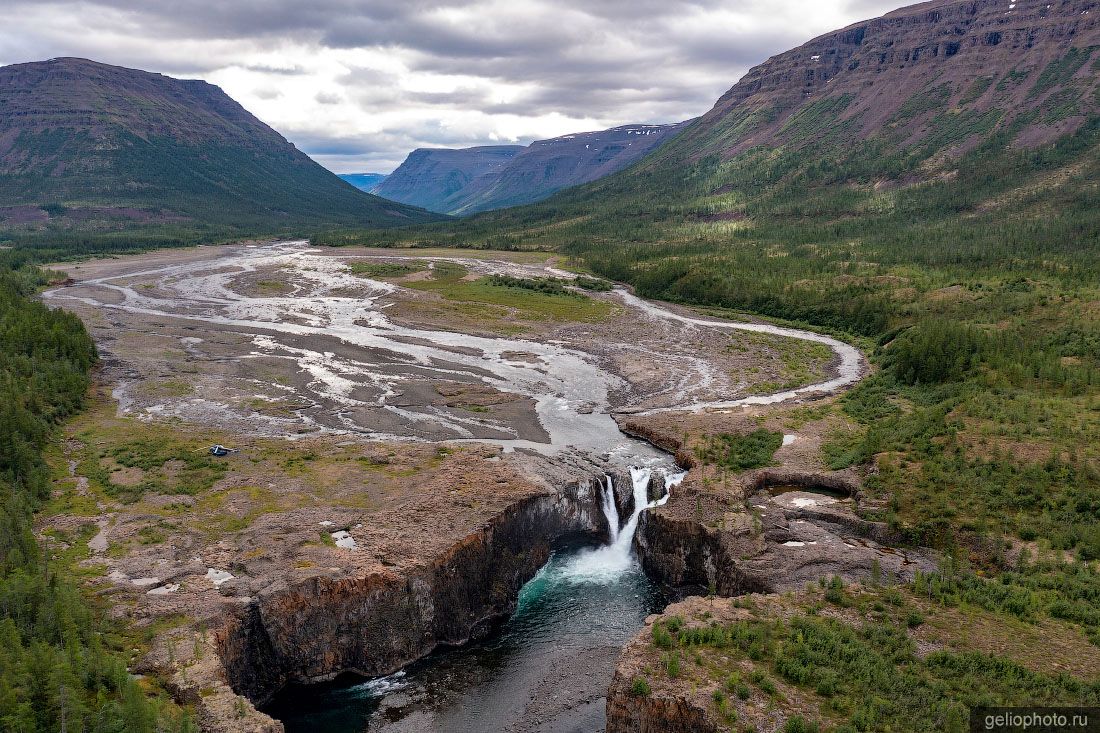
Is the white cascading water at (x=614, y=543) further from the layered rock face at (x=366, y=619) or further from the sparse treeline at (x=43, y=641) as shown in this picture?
the sparse treeline at (x=43, y=641)

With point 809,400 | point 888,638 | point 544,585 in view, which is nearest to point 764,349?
point 809,400

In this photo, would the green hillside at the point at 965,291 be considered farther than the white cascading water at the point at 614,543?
No

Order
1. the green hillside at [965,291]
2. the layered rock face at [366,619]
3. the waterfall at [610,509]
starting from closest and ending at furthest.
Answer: the layered rock face at [366,619], the green hillside at [965,291], the waterfall at [610,509]

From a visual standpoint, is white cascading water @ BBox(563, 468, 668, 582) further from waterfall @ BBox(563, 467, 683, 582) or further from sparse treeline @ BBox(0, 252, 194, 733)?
sparse treeline @ BBox(0, 252, 194, 733)

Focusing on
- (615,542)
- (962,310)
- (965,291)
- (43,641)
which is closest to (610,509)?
(615,542)

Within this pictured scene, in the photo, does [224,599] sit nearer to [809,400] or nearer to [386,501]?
[386,501]

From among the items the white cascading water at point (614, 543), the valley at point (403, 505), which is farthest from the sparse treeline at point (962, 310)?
the white cascading water at point (614, 543)

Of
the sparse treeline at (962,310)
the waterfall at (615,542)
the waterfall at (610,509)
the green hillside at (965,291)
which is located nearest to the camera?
the sparse treeline at (962,310)
